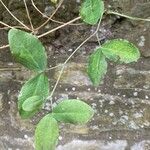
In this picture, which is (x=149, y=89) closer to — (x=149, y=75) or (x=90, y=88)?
(x=149, y=75)

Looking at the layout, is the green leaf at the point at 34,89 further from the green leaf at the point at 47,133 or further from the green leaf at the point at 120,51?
the green leaf at the point at 120,51

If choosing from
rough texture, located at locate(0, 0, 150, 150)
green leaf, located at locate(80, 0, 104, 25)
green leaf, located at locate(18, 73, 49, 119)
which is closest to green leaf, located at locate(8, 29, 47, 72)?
green leaf, located at locate(18, 73, 49, 119)

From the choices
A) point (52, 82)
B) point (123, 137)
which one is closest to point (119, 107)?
point (123, 137)

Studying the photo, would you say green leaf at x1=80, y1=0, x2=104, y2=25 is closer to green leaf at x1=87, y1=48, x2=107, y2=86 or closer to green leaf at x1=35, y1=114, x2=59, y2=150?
green leaf at x1=87, y1=48, x2=107, y2=86

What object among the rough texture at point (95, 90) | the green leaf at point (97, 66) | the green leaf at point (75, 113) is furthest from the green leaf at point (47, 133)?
the rough texture at point (95, 90)

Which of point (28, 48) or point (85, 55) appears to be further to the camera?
point (85, 55)

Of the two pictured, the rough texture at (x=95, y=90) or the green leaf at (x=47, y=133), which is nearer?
the green leaf at (x=47, y=133)
